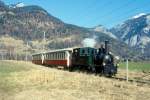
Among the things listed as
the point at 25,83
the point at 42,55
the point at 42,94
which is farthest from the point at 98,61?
the point at 42,55

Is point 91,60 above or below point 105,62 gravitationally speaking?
above

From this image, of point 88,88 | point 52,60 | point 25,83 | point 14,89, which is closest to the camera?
point 88,88

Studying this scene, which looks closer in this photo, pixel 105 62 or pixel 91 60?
pixel 105 62

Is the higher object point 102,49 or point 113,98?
point 102,49

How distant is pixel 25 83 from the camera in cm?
3300

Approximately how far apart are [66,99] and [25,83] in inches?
441

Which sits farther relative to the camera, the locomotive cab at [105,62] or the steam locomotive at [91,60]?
the steam locomotive at [91,60]

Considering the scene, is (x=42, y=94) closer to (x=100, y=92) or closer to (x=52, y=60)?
(x=100, y=92)

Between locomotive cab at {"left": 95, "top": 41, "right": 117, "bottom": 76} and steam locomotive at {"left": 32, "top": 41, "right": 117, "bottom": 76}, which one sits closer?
locomotive cab at {"left": 95, "top": 41, "right": 117, "bottom": 76}

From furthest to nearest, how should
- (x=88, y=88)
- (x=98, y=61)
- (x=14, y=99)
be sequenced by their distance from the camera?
(x=98, y=61)
(x=88, y=88)
(x=14, y=99)

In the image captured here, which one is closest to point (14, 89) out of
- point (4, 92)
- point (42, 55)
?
point (4, 92)

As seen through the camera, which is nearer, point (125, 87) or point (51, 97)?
point (51, 97)

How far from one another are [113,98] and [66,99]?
8.90 feet

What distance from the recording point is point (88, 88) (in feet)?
90.0
